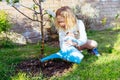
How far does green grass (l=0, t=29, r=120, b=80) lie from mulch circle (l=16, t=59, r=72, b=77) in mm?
122

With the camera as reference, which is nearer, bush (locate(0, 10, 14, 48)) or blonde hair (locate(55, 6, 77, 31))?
blonde hair (locate(55, 6, 77, 31))

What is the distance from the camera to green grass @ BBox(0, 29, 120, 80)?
17.9 ft

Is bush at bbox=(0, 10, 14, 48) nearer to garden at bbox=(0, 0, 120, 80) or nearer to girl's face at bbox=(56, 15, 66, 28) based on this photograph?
garden at bbox=(0, 0, 120, 80)

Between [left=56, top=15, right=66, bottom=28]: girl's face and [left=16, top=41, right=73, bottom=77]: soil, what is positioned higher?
[left=56, top=15, right=66, bottom=28]: girl's face

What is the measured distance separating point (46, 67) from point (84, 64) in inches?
24.3

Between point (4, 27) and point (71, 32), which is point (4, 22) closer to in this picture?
point (4, 27)

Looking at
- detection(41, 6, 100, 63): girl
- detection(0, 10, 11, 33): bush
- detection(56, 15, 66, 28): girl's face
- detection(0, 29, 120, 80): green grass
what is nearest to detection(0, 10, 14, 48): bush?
detection(0, 10, 11, 33): bush

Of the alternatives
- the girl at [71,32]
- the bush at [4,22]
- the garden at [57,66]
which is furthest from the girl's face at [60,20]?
the bush at [4,22]

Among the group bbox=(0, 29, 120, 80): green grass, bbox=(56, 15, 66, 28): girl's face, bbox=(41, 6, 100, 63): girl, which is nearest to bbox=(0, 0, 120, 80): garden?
bbox=(0, 29, 120, 80): green grass

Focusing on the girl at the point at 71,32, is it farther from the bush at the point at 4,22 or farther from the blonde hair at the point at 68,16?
the bush at the point at 4,22

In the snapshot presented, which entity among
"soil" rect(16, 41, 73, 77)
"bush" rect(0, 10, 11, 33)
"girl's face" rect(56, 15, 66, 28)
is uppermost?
"girl's face" rect(56, 15, 66, 28)

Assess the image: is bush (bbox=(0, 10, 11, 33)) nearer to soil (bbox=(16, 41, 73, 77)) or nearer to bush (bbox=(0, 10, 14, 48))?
bush (bbox=(0, 10, 14, 48))

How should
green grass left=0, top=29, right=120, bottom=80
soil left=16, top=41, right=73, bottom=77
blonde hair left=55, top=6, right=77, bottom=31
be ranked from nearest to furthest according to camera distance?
green grass left=0, top=29, right=120, bottom=80
soil left=16, top=41, right=73, bottom=77
blonde hair left=55, top=6, right=77, bottom=31

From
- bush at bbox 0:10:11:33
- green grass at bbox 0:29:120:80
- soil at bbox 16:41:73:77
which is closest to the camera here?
green grass at bbox 0:29:120:80
